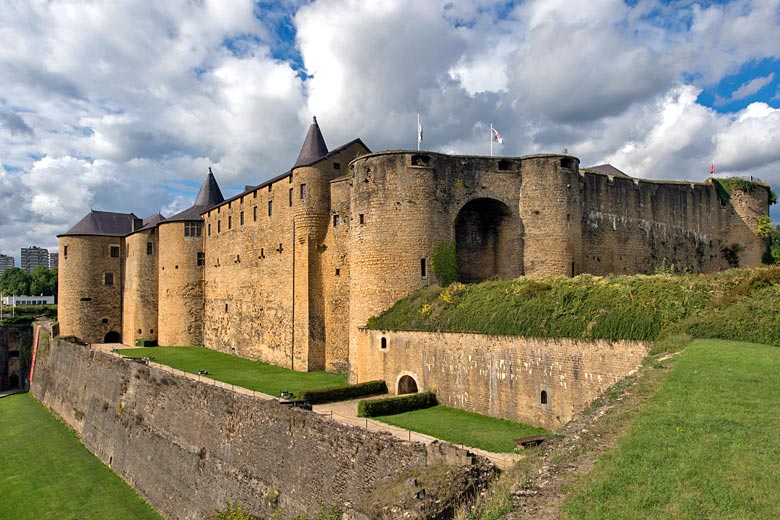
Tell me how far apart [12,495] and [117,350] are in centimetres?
1725

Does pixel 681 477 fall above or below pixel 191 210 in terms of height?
below

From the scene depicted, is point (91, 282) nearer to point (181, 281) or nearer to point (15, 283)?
point (181, 281)

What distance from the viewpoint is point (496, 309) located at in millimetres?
17641

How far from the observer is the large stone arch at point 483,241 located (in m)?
24.6

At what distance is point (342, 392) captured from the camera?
66.0 ft

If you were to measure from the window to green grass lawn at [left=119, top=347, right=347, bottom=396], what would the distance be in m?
8.83

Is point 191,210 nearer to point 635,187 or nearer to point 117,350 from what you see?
point 117,350

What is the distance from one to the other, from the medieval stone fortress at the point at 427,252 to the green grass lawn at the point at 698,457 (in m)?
5.02

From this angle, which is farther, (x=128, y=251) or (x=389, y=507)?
(x=128, y=251)

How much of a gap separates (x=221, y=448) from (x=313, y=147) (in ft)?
58.9

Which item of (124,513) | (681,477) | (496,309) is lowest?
(124,513)

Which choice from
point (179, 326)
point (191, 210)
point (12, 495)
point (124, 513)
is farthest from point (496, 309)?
point (191, 210)

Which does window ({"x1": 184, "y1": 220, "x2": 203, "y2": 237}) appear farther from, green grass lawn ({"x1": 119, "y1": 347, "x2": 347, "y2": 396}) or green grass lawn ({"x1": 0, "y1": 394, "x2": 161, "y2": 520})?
green grass lawn ({"x1": 0, "y1": 394, "x2": 161, "y2": 520})

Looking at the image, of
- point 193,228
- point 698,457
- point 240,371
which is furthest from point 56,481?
point 698,457
